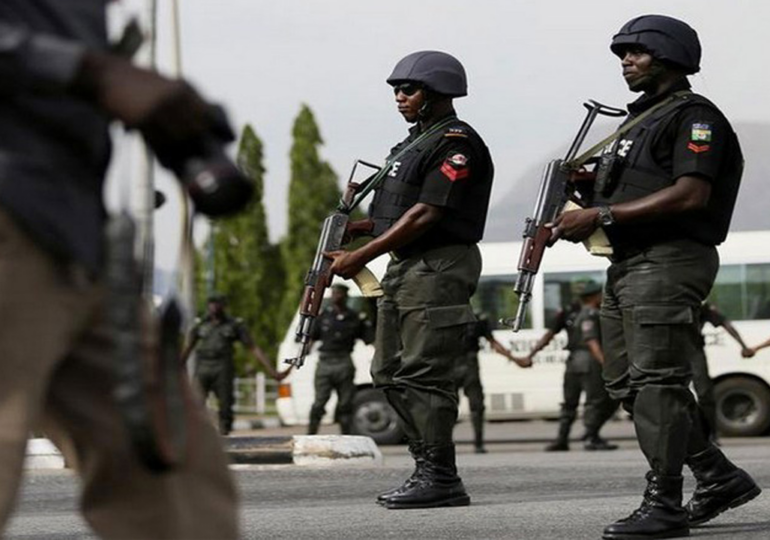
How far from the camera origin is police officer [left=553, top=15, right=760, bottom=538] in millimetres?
6531

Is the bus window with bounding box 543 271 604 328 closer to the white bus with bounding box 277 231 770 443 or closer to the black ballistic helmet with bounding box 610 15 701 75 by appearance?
the white bus with bounding box 277 231 770 443

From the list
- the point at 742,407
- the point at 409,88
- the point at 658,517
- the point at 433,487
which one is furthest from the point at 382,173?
the point at 742,407

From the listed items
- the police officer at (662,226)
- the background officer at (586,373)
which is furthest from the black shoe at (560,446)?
the police officer at (662,226)

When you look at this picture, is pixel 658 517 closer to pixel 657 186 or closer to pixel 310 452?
pixel 657 186

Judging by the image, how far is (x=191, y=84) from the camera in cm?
312

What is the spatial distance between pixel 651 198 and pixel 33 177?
146 inches

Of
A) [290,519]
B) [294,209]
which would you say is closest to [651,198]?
[290,519]

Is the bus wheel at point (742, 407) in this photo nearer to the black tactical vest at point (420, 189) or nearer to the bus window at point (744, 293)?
the bus window at point (744, 293)

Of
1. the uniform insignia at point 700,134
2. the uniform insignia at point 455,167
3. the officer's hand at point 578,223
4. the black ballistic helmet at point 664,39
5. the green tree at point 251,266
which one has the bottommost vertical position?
the officer's hand at point 578,223

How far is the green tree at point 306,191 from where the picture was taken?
5209cm

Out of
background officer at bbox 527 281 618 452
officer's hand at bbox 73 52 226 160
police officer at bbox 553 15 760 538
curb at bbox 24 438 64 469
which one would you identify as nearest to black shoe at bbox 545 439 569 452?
background officer at bbox 527 281 618 452

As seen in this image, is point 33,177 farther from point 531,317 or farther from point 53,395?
point 531,317

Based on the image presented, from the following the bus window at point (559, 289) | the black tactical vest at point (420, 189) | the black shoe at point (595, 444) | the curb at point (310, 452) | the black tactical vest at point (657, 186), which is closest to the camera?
the black tactical vest at point (657, 186)

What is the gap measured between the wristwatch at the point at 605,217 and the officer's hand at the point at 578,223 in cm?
1
